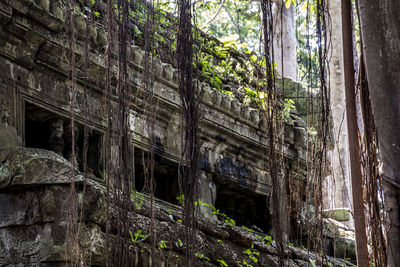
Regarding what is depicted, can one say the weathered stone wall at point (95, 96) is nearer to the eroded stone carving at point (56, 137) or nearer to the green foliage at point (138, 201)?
the eroded stone carving at point (56, 137)

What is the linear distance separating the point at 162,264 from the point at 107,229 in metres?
0.70

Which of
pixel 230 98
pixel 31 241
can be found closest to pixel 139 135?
pixel 230 98

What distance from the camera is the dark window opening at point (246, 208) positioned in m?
6.95

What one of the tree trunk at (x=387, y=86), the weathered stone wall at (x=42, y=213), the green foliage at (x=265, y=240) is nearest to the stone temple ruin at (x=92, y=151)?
the weathered stone wall at (x=42, y=213)

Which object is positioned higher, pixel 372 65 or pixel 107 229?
pixel 372 65

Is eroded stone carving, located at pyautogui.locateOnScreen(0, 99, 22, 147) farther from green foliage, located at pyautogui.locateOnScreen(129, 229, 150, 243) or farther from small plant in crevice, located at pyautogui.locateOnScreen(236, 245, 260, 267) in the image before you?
small plant in crevice, located at pyautogui.locateOnScreen(236, 245, 260, 267)

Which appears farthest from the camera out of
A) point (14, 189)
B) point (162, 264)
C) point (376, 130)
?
point (162, 264)

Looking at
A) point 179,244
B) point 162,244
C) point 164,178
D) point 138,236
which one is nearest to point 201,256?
point 179,244

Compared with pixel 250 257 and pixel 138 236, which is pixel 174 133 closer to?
pixel 250 257

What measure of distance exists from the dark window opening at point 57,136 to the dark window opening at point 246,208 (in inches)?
79.8

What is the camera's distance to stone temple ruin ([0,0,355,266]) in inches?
144

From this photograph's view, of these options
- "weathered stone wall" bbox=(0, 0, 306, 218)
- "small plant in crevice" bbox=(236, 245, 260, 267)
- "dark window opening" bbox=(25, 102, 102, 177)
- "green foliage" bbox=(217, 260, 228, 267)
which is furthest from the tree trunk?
"dark window opening" bbox=(25, 102, 102, 177)

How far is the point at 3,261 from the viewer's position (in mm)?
3518

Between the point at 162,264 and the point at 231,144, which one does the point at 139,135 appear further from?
the point at 162,264
